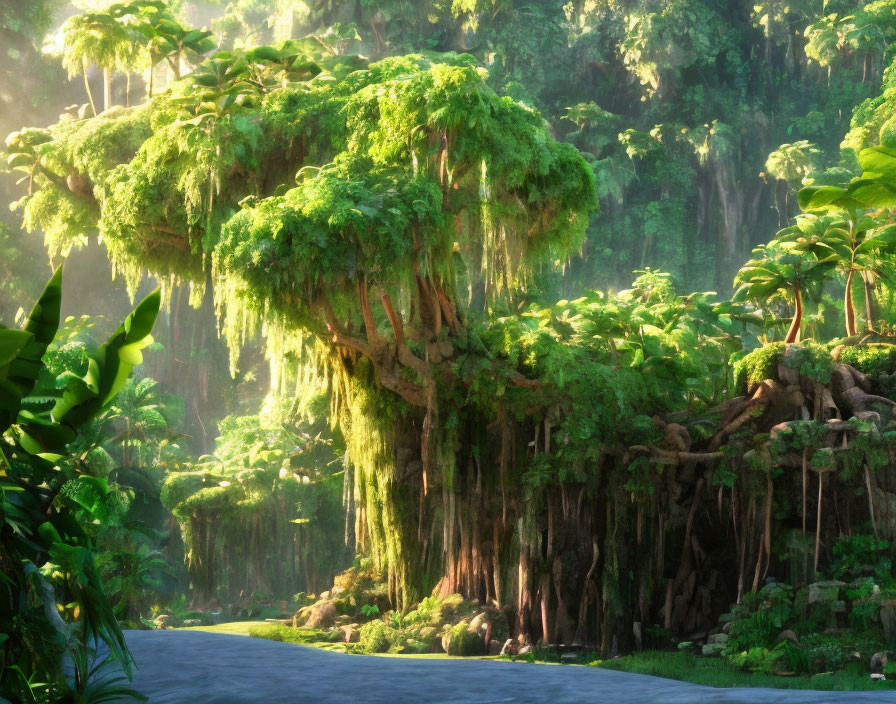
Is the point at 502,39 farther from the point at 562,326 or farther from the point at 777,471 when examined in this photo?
the point at 777,471

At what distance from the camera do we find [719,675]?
11.0 m

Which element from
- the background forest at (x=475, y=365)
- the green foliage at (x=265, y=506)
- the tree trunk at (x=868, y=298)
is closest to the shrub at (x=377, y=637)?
the background forest at (x=475, y=365)

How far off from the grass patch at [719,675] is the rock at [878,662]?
16 centimetres

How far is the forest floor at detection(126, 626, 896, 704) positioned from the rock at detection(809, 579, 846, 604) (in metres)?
5.44

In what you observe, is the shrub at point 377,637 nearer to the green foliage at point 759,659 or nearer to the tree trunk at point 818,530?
the green foliage at point 759,659

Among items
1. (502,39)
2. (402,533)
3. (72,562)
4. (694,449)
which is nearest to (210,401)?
(502,39)

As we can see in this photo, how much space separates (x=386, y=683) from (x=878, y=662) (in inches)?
246

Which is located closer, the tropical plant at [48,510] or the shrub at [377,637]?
the tropical plant at [48,510]

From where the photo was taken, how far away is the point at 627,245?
36219 millimetres

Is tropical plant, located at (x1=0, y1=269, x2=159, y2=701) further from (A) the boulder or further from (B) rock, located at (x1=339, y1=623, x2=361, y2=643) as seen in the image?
(A) the boulder

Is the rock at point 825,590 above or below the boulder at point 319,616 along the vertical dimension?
above

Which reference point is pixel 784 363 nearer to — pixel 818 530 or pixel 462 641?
pixel 818 530

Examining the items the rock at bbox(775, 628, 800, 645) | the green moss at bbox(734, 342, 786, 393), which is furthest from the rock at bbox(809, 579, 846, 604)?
the green moss at bbox(734, 342, 786, 393)

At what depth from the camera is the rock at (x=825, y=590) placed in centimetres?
1216
